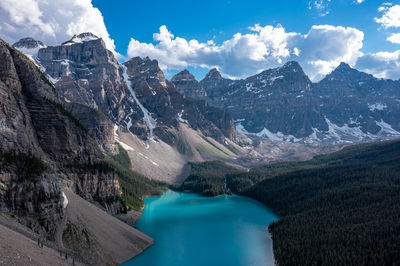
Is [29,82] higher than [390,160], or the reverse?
[29,82]

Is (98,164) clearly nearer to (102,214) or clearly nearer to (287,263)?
(102,214)

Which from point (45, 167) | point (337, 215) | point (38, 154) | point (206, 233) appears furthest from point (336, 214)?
point (38, 154)

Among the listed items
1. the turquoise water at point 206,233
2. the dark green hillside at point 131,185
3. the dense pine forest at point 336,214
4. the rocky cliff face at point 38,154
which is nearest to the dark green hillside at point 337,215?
the dense pine forest at point 336,214

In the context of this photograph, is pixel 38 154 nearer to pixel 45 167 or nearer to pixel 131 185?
pixel 45 167

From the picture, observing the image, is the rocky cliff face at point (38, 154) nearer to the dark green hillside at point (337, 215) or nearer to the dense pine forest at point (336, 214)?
the dark green hillside at point (337, 215)

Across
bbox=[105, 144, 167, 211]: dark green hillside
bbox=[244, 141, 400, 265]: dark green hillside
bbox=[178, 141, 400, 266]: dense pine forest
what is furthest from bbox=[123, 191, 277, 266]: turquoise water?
bbox=[105, 144, 167, 211]: dark green hillside

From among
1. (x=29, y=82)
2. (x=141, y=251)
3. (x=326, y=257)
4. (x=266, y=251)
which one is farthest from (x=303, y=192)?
(x=29, y=82)

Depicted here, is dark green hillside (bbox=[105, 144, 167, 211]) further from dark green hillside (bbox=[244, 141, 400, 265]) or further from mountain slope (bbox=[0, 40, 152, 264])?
dark green hillside (bbox=[244, 141, 400, 265])
